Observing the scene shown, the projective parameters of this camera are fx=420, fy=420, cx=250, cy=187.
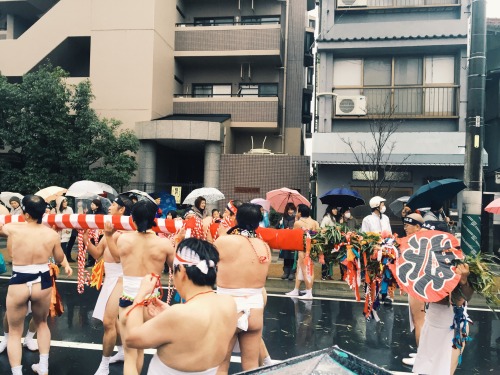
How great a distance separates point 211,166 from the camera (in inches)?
681

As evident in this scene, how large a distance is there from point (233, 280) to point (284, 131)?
17597mm

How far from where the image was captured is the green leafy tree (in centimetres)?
1506

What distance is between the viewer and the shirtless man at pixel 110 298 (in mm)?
4867

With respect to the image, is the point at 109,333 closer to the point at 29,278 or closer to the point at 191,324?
the point at 29,278

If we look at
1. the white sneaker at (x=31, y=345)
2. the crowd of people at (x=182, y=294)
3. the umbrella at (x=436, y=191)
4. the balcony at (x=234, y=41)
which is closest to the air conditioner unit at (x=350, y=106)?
the balcony at (x=234, y=41)

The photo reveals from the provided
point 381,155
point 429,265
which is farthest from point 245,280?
point 381,155

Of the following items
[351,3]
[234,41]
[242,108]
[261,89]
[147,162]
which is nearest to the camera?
[351,3]

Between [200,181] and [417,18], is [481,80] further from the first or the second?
[200,181]

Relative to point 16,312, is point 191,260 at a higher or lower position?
higher

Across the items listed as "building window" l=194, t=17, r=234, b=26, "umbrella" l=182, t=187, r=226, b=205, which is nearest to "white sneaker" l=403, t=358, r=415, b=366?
"umbrella" l=182, t=187, r=226, b=205

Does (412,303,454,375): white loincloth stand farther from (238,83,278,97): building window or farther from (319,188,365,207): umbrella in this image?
(238,83,278,97): building window

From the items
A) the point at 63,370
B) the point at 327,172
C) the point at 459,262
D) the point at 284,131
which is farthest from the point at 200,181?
the point at 459,262

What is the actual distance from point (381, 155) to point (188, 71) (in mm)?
11476

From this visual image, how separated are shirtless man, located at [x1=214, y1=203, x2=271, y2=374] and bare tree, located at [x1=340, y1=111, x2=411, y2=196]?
34.3 feet
